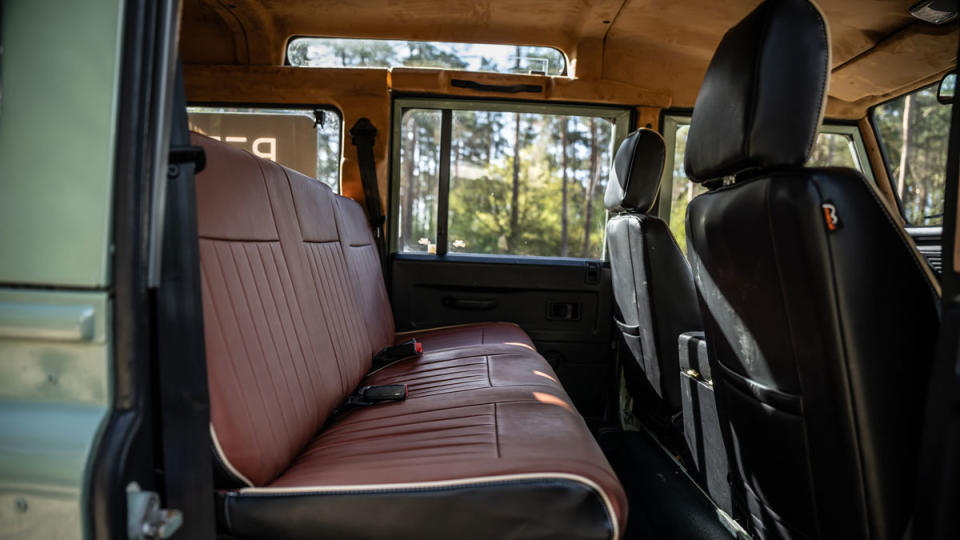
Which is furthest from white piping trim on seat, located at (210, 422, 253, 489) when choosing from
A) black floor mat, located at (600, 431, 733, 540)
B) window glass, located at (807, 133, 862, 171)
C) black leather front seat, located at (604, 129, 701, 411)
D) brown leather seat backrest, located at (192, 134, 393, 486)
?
window glass, located at (807, 133, 862, 171)

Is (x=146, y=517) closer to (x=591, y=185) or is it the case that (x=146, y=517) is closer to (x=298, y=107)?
(x=298, y=107)

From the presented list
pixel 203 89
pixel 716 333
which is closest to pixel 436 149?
pixel 203 89

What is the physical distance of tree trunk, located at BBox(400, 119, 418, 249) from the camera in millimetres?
2770

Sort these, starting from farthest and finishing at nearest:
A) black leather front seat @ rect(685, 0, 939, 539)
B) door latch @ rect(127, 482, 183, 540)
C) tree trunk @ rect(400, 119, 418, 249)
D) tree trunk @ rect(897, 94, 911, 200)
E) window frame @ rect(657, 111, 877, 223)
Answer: tree trunk @ rect(400, 119, 418, 249)
window frame @ rect(657, 111, 877, 223)
tree trunk @ rect(897, 94, 911, 200)
black leather front seat @ rect(685, 0, 939, 539)
door latch @ rect(127, 482, 183, 540)

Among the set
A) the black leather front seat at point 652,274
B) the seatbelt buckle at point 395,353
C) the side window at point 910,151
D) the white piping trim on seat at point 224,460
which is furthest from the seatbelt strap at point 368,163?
the side window at point 910,151

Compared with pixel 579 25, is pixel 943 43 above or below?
below

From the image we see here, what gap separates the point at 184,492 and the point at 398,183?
2.10 m

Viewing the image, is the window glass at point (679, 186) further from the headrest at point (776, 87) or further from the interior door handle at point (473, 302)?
the headrest at point (776, 87)

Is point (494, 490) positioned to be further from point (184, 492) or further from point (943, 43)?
point (943, 43)

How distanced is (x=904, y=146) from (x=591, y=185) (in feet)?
4.80

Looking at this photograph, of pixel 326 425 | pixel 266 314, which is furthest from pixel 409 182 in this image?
pixel 266 314

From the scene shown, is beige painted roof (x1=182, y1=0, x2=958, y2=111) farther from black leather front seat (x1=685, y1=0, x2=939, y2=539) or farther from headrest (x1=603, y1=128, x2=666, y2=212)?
black leather front seat (x1=685, y1=0, x2=939, y2=539)

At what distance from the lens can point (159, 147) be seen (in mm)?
721

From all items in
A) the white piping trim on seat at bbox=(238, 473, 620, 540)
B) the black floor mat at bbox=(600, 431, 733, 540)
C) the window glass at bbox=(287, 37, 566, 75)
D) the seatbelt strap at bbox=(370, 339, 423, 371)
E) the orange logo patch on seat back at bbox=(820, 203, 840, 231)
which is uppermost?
the window glass at bbox=(287, 37, 566, 75)
